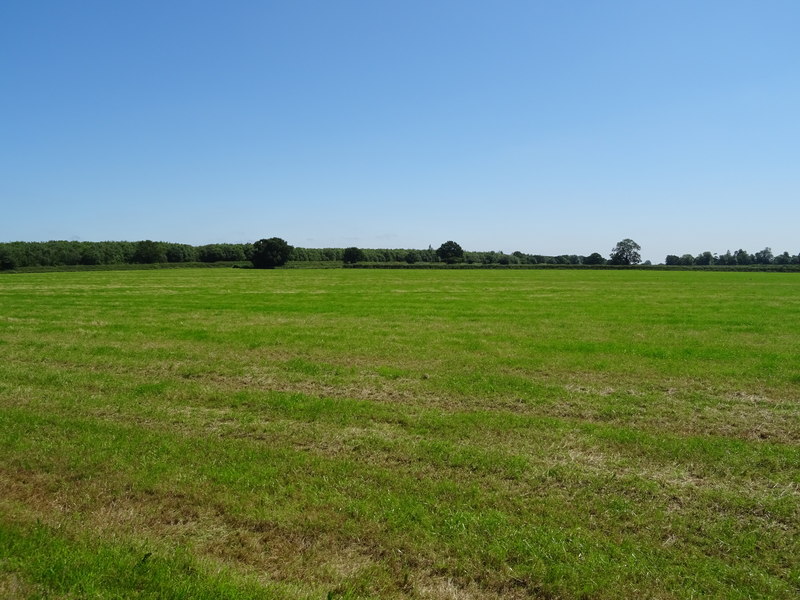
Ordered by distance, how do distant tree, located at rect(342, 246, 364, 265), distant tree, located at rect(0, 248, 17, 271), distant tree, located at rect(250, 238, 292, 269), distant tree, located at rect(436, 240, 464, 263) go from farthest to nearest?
distant tree, located at rect(436, 240, 464, 263)
distant tree, located at rect(342, 246, 364, 265)
distant tree, located at rect(250, 238, 292, 269)
distant tree, located at rect(0, 248, 17, 271)

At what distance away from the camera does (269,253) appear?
117 metres

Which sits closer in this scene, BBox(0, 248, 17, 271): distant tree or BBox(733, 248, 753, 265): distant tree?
BBox(0, 248, 17, 271): distant tree

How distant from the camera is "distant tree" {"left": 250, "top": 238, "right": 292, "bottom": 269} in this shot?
117000mm

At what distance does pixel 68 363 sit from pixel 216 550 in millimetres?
11650

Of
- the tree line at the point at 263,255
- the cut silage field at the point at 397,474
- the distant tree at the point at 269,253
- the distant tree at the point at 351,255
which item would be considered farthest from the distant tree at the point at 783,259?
the cut silage field at the point at 397,474

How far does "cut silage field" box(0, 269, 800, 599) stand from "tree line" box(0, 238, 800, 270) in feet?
358

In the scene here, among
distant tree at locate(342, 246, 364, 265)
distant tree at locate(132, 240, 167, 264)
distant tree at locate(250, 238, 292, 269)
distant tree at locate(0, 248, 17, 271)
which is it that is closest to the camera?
distant tree at locate(0, 248, 17, 271)

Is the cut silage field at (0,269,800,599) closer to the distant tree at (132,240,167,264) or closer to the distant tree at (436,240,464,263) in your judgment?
Answer: the distant tree at (132,240,167,264)

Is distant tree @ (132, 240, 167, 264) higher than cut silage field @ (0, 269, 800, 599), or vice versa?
distant tree @ (132, 240, 167, 264)

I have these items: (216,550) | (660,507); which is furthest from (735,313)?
(216,550)

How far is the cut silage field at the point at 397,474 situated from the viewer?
4.89 m

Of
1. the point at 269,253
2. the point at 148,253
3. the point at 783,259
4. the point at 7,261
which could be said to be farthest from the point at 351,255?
the point at 783,259

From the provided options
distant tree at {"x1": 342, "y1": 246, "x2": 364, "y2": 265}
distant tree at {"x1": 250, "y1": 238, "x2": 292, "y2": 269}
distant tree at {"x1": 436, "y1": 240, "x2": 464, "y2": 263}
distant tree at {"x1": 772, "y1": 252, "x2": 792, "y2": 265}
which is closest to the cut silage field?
distant tree at {"x1": 250, "y1": 238, "x2": 292, "y2": 269}

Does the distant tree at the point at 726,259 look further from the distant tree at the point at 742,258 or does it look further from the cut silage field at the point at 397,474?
the cut silage field at the point at 397,474
